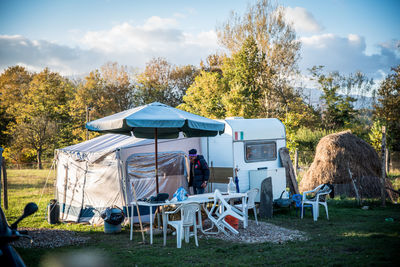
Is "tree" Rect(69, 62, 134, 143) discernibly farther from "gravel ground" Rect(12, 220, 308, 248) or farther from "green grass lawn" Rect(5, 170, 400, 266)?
"gravel ground" Rect(12, 220, 308, 248)

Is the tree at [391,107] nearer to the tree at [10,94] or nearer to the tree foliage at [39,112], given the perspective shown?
the tree foliage at [39,112]

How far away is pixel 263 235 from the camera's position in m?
6.64

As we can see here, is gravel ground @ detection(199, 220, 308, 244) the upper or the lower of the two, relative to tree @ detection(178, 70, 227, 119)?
lower

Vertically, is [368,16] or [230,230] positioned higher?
[368,16]

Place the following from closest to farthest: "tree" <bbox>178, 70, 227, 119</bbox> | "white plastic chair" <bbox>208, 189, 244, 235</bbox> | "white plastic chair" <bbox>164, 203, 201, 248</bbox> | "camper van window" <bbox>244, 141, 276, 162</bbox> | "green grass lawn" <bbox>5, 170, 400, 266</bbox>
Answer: "green grass lawn" <bbox>5, 170, 400, 266</bbox>, "white plastic chair" <bbox>164, 203, 201, 248</bbox>, "white plastic chair" <bbox>208, 189, 244, 235</bbox>, "camper van window" <bbox>244, 141, 276, 162</bbox>, "tree" <bbox>178, 70, 227, 119</bbox>

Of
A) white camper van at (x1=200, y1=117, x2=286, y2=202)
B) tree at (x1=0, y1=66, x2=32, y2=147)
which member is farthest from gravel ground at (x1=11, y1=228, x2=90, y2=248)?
tree at (x1=0, y1=66, x2=32, y2=147)

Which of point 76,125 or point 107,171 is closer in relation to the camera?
point 107,171

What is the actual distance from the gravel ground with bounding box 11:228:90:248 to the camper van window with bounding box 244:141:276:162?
14.5 ft

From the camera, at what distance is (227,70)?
2022 cm

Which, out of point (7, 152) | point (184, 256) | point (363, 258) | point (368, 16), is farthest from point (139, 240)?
point (7, 152)

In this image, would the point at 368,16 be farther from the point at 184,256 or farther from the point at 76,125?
the point at 76,125

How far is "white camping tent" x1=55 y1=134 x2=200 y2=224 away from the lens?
25.9 feet

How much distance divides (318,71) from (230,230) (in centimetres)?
1989

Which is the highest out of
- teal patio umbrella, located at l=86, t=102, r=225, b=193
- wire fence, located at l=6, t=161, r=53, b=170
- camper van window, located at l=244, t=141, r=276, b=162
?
teal patio umbrella, located at l=86, t=102, r=225, b=193
